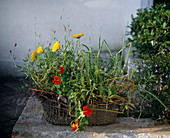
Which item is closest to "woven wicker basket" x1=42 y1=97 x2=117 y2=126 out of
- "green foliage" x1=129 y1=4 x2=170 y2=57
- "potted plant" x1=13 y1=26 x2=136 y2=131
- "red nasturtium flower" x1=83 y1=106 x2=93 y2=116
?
"potted plant" x1=13 y1=26 x2=136 y2=131

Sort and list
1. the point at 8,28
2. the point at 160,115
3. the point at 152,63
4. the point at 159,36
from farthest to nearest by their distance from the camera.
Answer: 1. the point at 8,28
2. the point at 159,36
3. the point at 152,63
4. the point at 160,115

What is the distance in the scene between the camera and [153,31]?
109 inches

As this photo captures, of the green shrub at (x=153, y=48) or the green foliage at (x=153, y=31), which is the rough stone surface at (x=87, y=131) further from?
the green foliage at (x=153, y=31)

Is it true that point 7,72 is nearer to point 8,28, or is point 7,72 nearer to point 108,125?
point 8,28

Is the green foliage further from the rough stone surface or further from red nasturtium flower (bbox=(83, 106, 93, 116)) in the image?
red nasturtium flower (bbox=(83, 106, 93, 116))

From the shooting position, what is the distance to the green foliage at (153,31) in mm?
2686

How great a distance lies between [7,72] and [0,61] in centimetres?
36

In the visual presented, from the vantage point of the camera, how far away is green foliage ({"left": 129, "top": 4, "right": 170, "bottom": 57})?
2.69 meters

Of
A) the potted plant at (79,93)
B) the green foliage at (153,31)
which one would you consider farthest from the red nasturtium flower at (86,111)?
the green foliage at (153,31)

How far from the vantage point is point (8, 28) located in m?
4.86

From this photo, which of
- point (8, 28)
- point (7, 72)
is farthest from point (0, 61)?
point (8, 28)

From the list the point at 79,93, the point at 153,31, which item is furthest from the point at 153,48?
the point at 79,93

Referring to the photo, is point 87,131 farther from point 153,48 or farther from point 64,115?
point 153,48

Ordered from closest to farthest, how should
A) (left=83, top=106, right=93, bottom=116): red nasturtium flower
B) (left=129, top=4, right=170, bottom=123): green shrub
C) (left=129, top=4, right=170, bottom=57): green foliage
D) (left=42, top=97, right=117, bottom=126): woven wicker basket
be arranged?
(left=83, top=106, right=93, bottom=116): red nasturtium flower < (left=42, top=97, right=117, bottom=126): woven wicker basket < (left=129, top=4, right=170, bottom=123): green shrub < (left=129, top=4, right=170, bottom=57): green foliage
